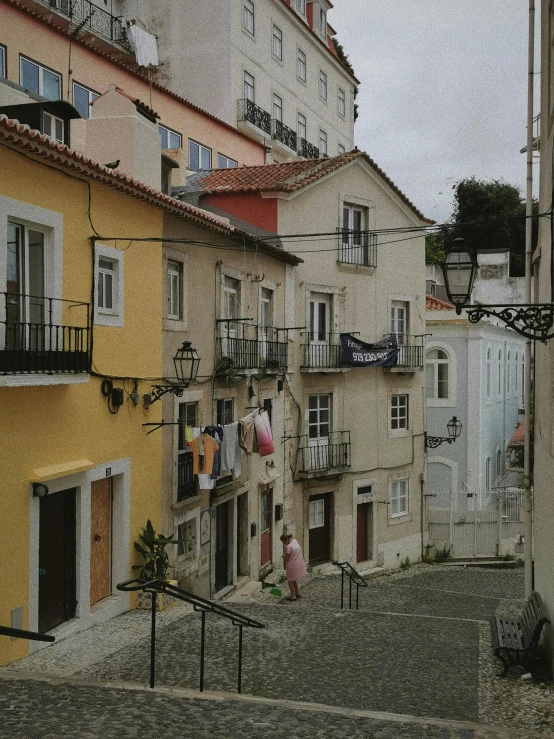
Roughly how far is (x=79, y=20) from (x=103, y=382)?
17260mm

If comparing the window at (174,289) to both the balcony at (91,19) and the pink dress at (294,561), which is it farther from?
the balcony at (91,19)

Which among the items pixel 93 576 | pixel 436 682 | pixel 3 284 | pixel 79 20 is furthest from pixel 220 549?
pixel 79 20

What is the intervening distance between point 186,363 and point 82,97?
10.1 metres

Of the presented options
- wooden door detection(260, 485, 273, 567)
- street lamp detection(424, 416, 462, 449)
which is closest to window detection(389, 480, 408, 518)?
street lamp detection(424, 416, 462, 449)

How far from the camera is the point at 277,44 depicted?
1312 inches

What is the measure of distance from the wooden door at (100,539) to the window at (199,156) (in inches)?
621

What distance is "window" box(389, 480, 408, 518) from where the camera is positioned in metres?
23.7

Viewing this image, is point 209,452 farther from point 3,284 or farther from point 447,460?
point 447,460

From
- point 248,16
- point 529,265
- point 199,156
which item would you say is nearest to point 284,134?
point 248,16

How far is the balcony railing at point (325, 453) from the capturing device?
20484 mm

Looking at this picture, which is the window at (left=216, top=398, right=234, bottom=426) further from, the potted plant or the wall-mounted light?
the wall-mounted light

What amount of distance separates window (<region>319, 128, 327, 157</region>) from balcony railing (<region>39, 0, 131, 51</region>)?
1313 cm

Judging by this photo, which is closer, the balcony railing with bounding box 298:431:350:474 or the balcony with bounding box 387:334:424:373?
the balcony railing with bounding box 298:431:350:474

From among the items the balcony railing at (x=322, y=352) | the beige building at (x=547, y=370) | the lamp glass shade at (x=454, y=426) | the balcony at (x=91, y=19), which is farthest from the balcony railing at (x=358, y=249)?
the balcony at (x=91, y=19)
